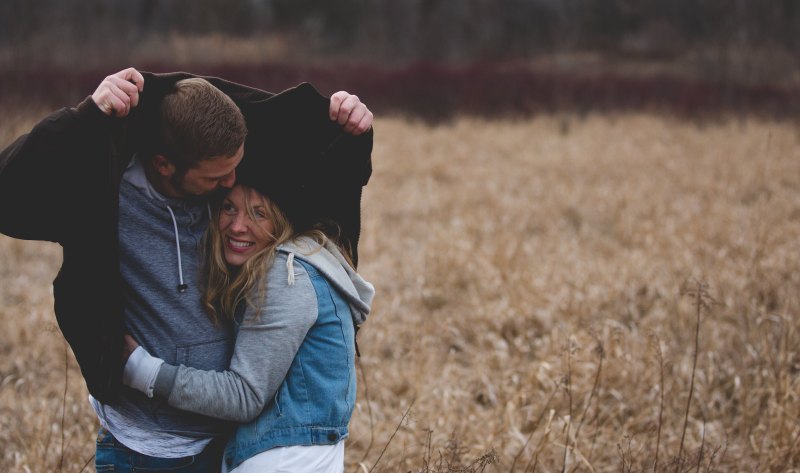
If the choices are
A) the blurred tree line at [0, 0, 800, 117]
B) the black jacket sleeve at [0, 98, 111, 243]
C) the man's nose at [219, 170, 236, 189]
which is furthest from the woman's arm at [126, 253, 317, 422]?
the blurred tree line at [0, 0, 800, 117]

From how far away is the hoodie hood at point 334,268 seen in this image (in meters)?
1.72

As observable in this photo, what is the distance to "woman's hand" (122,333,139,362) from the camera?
1.60 meters

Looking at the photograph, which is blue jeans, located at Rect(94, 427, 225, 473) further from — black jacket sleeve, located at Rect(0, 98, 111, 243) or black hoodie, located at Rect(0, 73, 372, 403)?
black jacket sleeve, located at Rect(0, 98, 111, 243)

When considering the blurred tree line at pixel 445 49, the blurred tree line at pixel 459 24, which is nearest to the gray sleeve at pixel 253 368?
the blurred tree line at pixel 445 49

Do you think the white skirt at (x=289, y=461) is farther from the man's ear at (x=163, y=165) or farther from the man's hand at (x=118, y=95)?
the man's hand at (x=118, y=95)

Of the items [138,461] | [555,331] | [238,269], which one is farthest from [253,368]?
[555,331]

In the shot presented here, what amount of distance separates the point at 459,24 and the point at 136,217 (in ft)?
89.4

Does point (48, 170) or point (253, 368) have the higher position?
point (48, 170)

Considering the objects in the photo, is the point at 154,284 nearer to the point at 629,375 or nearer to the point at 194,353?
the point at 194,353

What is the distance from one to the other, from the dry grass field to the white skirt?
45 cm

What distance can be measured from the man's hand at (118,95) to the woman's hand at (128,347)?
50cm

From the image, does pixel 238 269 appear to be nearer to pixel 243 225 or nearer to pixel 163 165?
pixel 243 225

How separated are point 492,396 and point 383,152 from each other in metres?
7.46

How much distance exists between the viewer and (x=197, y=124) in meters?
1.57
